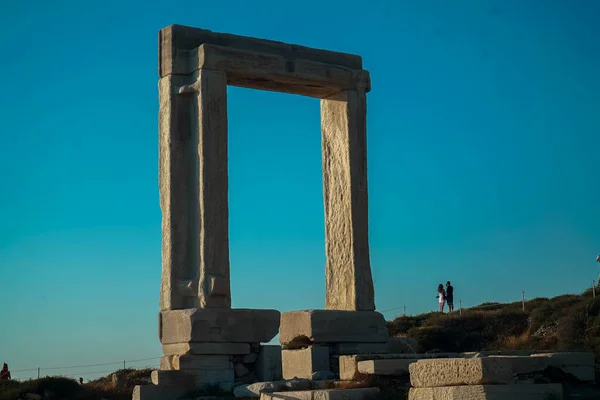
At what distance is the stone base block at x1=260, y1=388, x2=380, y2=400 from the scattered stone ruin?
86 centimetres

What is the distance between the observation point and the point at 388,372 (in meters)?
14.7

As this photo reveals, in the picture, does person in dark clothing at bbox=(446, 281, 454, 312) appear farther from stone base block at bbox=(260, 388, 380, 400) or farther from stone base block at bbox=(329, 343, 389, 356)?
stone base block at bbox=(260, 388, 380, 400)

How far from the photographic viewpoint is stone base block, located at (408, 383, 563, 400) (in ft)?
39.4

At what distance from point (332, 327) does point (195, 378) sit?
2567mm

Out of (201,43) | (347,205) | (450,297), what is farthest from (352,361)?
(450,297)

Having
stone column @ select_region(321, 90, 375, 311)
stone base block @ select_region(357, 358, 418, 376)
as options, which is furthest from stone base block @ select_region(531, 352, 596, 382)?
stone column @ select_region(321, 90, 375, 311)

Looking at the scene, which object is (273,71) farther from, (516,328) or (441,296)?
(441,296)

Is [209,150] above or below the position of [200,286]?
above

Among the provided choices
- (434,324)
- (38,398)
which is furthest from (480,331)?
(38,398)

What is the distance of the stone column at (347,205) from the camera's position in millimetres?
18344

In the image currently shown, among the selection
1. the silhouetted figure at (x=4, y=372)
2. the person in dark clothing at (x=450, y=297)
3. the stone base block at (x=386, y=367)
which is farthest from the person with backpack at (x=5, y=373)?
the person in dark clothing at (x=450, y=297)

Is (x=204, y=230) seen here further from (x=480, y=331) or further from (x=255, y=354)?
(x=480, y=331)

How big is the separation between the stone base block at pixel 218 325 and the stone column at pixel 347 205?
65.7 inches

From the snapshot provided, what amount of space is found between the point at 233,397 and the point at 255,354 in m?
1.48
